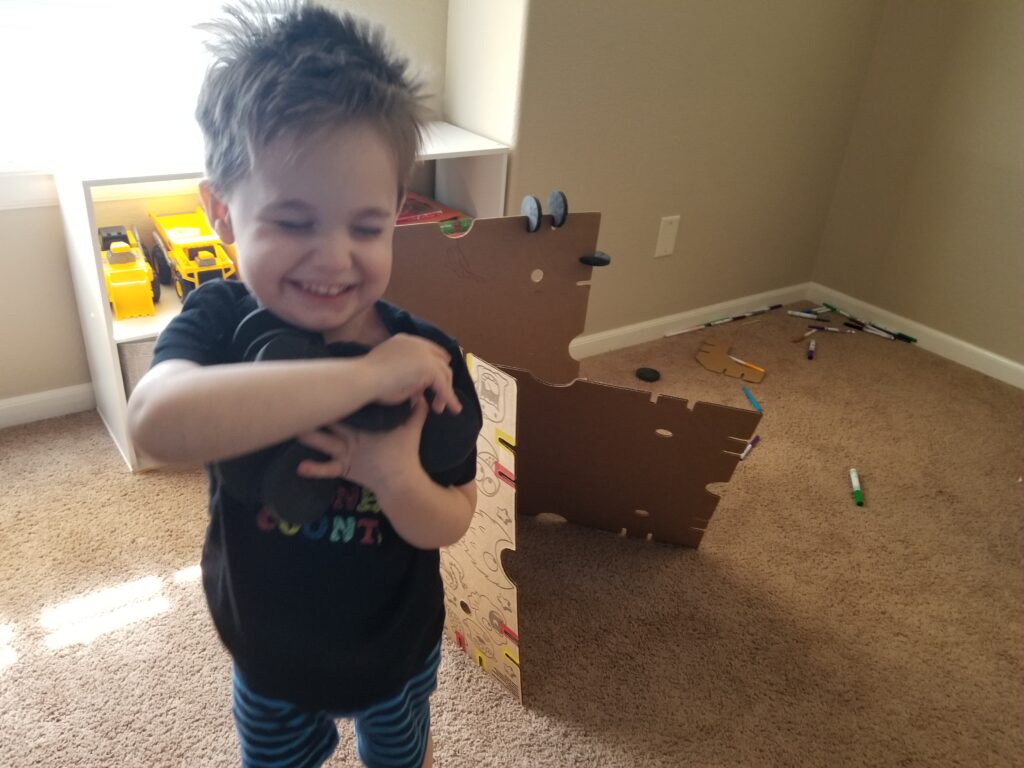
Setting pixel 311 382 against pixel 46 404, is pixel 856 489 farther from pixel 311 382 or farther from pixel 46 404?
pixel 46 404

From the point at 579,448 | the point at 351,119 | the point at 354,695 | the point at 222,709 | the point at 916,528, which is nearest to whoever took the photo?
the point at 351,119

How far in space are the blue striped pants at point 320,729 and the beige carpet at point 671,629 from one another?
0.30 meters

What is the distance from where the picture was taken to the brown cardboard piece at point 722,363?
81.3 inches

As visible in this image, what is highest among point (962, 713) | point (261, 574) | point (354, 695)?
point (261, 574)

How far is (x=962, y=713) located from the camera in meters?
1.18

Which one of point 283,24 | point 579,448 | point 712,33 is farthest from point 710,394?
point 283,24

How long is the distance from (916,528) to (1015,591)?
0.20 m

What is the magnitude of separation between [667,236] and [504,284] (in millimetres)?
957

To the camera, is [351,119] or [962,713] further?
[962,713]

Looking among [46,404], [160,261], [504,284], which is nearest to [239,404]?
[504,284]

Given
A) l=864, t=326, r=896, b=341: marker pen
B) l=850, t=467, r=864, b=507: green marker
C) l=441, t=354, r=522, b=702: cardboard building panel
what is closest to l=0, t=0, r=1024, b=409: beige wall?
l=864, t=326, r=896, b=341: marker pen

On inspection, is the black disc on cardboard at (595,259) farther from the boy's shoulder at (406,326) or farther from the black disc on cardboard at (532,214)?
the boy's shoulder at (406,326)

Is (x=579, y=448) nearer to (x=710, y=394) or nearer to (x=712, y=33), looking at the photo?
(x=710, y=394)

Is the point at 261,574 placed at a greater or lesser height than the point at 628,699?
greater
